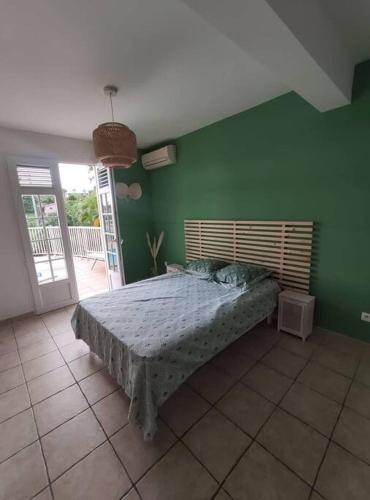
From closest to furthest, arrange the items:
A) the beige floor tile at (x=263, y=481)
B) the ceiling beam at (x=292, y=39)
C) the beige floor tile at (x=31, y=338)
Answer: the ceiling beam at (x=292, y=39) → the beige floor tile at (x=263, y=481) → the beige floor tile at (x=31, y=338)

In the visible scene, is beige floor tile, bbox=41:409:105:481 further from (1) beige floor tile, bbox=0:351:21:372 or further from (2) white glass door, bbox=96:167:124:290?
(2) white glass door, bbox=96:167:124:290

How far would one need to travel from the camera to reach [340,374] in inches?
71.9

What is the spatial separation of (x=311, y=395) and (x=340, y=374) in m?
0.38

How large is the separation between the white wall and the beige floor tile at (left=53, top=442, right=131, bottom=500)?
2531 mm

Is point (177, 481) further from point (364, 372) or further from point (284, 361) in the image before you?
point (364, 372)

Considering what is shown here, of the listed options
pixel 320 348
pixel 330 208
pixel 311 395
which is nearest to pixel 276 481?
pixel 311 395

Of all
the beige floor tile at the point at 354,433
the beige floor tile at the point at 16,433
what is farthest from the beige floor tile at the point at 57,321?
the beige floor tile at the point at 354,433

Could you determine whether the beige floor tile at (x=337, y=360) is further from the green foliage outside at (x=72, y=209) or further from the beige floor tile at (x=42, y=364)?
the green foliage outside at (x=72, y=209)

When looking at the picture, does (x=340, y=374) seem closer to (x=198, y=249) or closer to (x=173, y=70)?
(x=198, y=249)

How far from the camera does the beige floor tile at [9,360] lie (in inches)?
84.4

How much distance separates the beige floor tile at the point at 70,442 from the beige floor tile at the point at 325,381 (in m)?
1.58

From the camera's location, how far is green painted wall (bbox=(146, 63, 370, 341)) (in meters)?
2.02

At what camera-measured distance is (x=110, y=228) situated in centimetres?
386

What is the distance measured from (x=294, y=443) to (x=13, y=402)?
204cm
